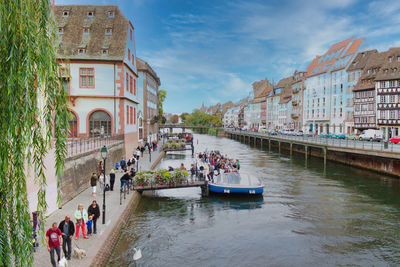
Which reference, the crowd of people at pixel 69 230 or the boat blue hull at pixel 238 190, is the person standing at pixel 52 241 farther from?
the boat blue hull at pixel 238 190

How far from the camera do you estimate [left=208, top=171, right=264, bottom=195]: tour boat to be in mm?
22688

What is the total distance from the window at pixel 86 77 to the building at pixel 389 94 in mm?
46765

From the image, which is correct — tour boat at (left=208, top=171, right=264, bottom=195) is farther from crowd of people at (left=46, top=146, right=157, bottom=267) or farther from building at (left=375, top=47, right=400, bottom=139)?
building at (left=375, top=47, right=400, bottom=139)

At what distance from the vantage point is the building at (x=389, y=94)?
53219mm

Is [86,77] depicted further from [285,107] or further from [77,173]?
[285,107]

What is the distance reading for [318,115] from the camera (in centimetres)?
7806

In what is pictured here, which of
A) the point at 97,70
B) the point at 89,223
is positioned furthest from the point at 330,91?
the point at 89,223

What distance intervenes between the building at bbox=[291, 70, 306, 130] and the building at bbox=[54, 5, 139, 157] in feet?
211

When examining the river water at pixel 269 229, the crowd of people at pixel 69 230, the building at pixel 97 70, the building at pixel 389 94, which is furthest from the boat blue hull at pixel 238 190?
the building at pixel 389 94

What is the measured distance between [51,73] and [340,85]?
2826 inches

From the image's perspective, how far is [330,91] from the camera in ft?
241

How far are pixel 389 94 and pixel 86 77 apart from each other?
47.8 m

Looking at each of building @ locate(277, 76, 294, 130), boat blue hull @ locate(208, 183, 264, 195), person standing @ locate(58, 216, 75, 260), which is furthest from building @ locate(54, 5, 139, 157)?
building @ locate(277, 76, 294, 130)

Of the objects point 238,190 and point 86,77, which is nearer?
point 238,190
